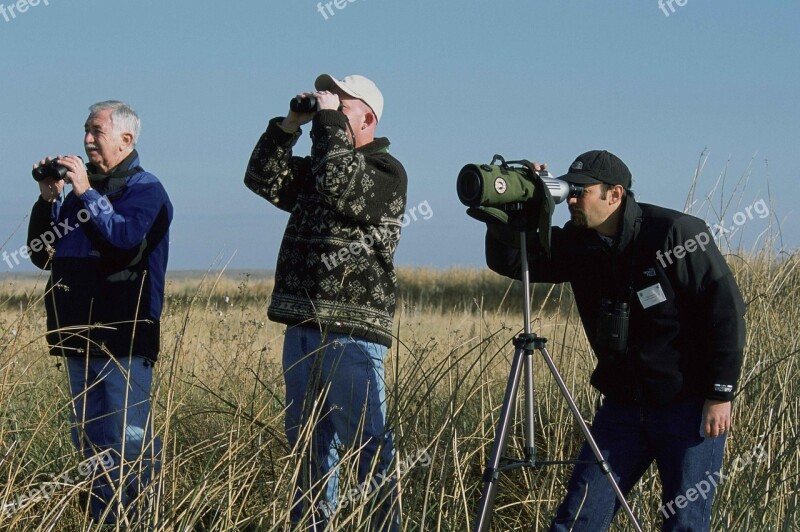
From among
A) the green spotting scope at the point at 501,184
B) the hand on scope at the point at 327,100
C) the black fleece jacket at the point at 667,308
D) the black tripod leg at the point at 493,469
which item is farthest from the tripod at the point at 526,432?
the hand on scope at the point at 327,100

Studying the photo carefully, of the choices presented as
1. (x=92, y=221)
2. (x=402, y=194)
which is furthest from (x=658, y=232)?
(x=92, y=221)

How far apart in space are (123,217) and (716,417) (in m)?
2.33

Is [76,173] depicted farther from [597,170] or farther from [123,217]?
[597,170]

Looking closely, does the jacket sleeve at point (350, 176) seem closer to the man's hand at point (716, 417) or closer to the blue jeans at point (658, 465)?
the blue jeans at point (658, 465)

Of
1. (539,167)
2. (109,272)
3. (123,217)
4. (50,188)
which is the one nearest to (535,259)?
(539,167)

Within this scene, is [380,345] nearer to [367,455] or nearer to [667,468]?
[367,455]

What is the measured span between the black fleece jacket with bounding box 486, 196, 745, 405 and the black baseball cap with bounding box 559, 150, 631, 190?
10cm

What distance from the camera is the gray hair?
4281mm

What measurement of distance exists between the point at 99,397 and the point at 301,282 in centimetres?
106

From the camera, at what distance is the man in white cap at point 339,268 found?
371cm

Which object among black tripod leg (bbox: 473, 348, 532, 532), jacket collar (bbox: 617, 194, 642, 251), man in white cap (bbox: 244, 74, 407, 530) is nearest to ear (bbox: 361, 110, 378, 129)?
man in white cap (bbox: 244, 74, 407, 530)

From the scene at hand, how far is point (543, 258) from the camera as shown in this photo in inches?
141

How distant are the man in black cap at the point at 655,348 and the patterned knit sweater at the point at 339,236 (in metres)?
0.60

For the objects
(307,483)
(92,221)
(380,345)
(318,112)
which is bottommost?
(307,483)
